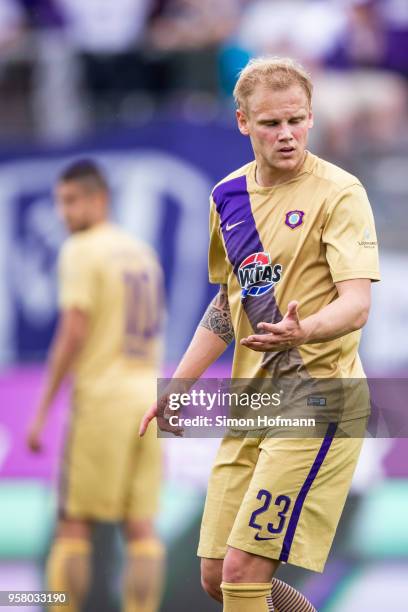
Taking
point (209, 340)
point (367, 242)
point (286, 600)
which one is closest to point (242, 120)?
point (367, 242)

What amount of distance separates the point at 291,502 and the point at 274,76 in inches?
57.5

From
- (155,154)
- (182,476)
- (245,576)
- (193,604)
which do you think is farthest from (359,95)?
(245,576)

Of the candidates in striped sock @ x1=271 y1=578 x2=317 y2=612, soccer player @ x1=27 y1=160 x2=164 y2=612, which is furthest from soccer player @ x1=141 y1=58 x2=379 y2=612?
soccer player @ x1=27 y1=160 x2=164 y2=612

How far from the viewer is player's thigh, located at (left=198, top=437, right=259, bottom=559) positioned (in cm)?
486

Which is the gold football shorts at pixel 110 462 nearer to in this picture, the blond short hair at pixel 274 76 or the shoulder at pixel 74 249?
the shoulder at pixel 74 249

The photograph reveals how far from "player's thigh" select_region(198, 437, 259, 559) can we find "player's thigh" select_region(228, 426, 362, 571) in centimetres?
20

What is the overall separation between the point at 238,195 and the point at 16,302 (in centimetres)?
465

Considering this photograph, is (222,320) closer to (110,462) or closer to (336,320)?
(336,320)

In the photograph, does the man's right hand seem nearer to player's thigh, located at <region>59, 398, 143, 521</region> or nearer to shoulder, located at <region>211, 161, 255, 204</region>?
shoulder, located at <region>211, 161, 255, 204</region>

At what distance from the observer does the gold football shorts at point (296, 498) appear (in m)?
4.57

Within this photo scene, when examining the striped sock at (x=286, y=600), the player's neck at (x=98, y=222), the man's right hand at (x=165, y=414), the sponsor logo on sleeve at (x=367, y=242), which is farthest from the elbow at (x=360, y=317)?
the player's neck at (x=98, y=222)

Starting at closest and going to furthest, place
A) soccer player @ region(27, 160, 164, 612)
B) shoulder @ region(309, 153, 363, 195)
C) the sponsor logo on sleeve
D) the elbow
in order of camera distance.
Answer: the elbow, the sponsor logo on sleeve, shoulder @ region(309, 153, 363, 195), soccer player @ region(27, 160, 164, 612)

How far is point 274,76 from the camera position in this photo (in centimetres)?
455

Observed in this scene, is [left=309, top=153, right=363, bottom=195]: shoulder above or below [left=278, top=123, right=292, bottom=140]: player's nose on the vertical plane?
below
